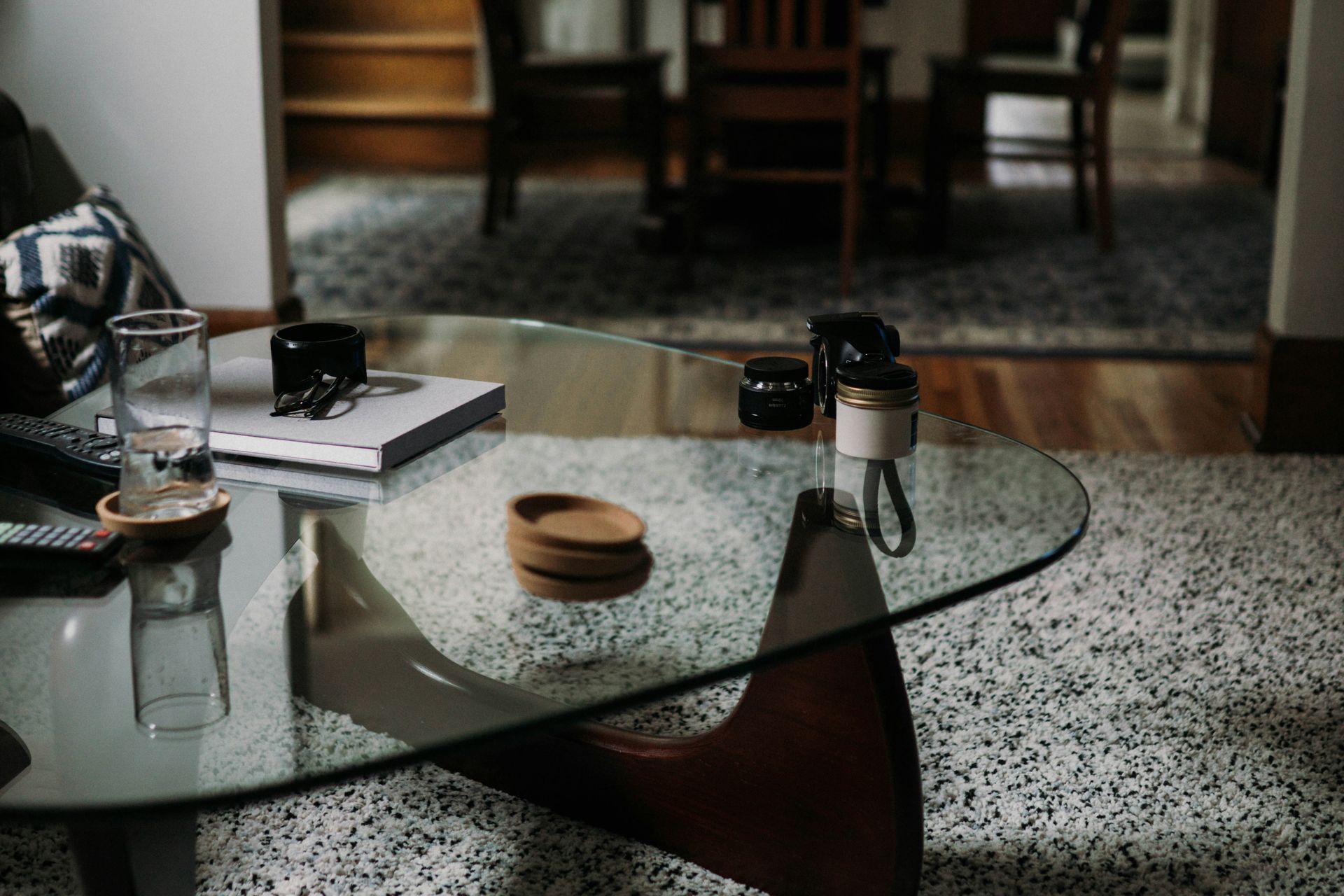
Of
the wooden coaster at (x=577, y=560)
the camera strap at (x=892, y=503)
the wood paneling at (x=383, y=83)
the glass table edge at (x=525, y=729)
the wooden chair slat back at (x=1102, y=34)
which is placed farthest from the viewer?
the wood paneling at (x=383, y=83)

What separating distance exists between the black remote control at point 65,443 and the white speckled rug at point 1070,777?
0.33m

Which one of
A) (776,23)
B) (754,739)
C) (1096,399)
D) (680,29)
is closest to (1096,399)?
(1096,399)

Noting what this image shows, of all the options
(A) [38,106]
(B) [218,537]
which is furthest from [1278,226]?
(A) [38,106]

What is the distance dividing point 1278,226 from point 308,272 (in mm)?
2259

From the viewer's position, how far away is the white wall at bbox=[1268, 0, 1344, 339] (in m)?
1.93

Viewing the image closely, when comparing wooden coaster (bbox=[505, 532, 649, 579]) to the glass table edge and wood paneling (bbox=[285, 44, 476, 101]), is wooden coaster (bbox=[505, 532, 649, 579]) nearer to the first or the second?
the glass table edge

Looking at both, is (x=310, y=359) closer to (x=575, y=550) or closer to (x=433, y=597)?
(x=575, y=550)

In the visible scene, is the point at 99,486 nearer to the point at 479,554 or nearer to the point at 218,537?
the point at 218,537

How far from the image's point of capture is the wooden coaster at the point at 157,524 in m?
0.89

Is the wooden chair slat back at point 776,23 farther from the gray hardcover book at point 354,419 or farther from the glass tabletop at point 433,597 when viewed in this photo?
the gray hardcover book at point 354,419

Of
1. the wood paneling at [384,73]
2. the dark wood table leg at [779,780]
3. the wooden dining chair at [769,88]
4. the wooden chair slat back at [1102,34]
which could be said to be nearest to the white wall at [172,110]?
the wooden dining chair at [769,88]

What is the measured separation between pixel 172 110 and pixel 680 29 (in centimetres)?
359

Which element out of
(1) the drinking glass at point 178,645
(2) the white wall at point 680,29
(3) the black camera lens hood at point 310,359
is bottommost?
(1) the drinking glass at point 178,645

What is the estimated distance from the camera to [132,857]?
32.3 inches
